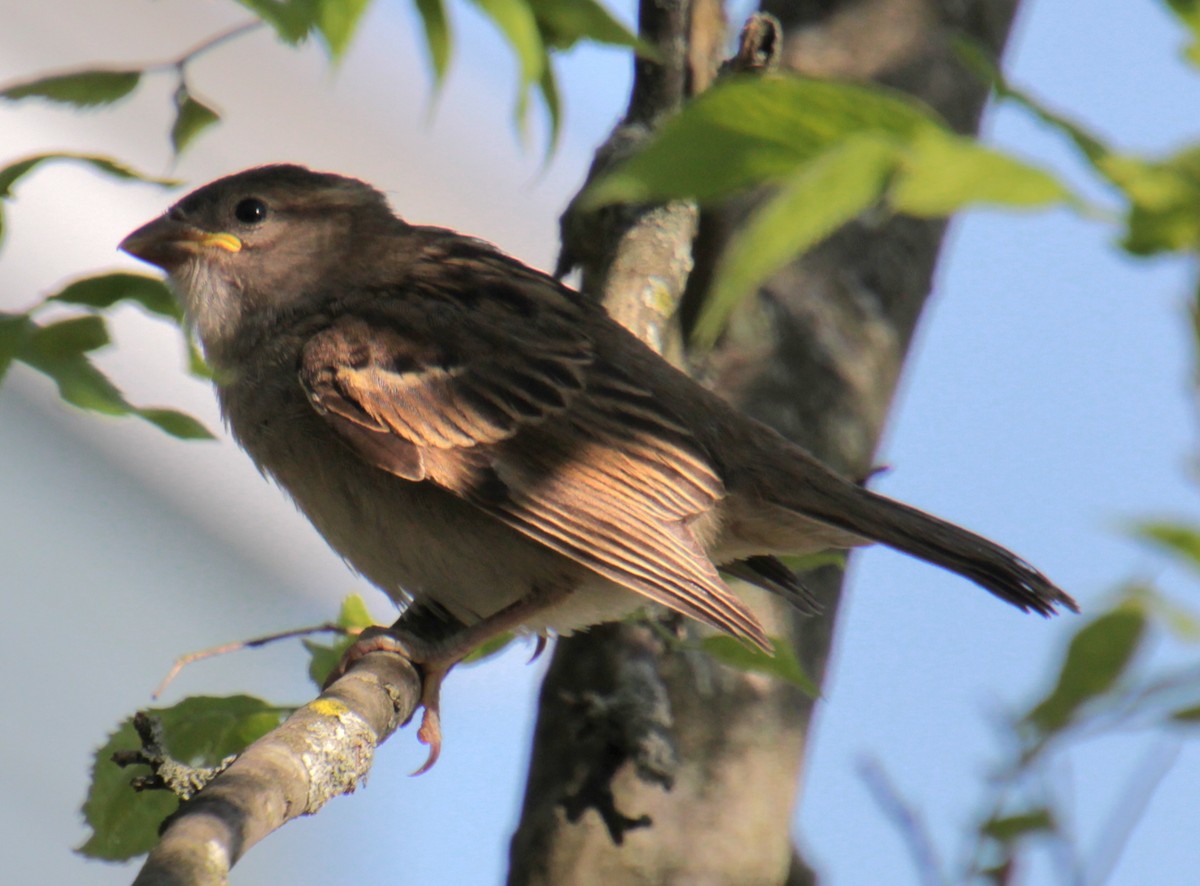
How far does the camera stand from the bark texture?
335cm

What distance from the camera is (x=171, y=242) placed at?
159 inches

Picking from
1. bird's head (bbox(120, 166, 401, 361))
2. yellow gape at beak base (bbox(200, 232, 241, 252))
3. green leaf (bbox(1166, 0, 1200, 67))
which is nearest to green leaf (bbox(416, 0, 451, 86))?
green leaf (bbox(1166, 0, 1200, 67))

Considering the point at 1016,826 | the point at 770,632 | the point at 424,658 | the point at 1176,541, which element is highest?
the point at 1176,541

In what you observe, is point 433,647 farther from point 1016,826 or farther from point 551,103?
point 1016,826

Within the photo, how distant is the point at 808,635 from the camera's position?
3789 millimetres

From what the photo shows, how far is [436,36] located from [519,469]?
131cm

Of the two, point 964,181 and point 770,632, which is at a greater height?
point 964,181

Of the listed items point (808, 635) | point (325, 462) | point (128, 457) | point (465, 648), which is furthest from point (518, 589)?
point (128, 457)

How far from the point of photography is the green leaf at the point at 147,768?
269 cm

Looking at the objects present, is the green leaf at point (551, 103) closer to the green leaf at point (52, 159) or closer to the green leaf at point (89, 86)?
the green leaf at point (52, 159)

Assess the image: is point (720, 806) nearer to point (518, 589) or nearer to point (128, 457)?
point (518, 589)

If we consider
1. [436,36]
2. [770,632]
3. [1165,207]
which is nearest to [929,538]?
[770,632]

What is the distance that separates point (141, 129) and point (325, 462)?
7223 millimetres

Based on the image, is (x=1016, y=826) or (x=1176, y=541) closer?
(x=1176, y=541)
